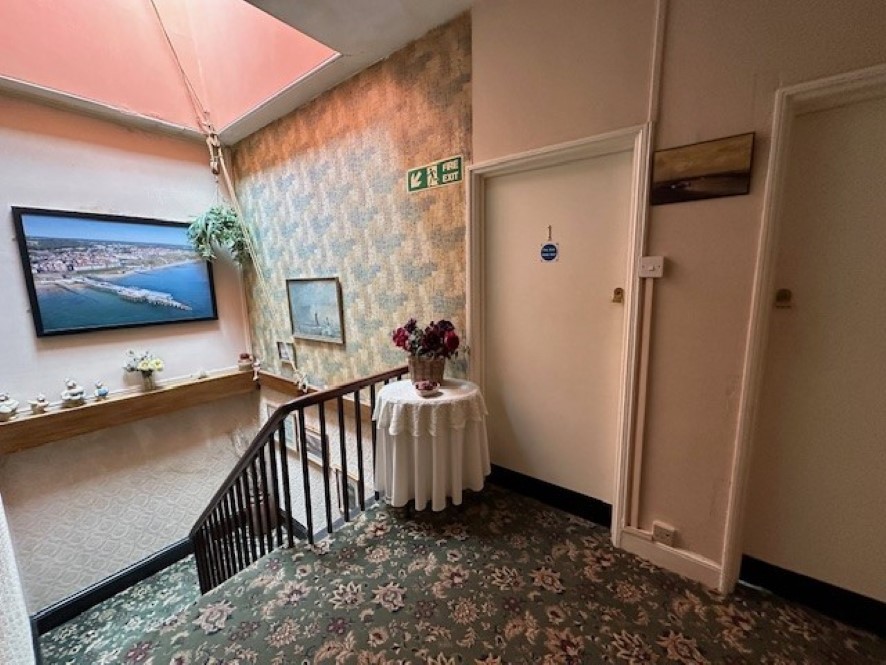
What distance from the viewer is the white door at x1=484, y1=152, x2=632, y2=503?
173cm

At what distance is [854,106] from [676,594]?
197cm

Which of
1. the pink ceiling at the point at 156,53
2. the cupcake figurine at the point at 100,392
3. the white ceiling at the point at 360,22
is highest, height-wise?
the pink ceiling at the point at 156,53

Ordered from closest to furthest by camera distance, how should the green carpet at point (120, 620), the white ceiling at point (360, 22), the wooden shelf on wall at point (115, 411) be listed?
the white ceiling at point (360, 22) → the green carpet at point (120, 620) → the wooden shelf on wall at point (115, 411)

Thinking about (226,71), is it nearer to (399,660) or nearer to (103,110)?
(103,110)

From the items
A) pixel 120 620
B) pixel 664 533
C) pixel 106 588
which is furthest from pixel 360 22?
pixel 106 588

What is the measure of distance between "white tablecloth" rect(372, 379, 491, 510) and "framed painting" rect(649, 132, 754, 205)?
4.28 feet

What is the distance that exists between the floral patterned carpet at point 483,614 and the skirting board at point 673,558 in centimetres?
4

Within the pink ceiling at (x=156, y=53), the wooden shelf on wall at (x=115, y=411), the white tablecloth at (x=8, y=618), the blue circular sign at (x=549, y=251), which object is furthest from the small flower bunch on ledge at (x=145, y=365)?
the blue circular sign at (x=549, y=251)

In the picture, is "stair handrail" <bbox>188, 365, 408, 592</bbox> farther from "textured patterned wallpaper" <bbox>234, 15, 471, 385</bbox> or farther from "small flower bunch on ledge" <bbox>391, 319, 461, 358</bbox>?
"textured patterned wallpaper" <bbox>234, 15, 471, 385</bbox>

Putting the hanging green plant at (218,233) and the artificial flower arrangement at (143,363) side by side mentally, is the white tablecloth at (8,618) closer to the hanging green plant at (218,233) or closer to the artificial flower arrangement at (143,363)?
the artificial flower arrangement at (143,363)

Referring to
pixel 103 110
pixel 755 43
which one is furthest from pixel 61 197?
pixel 755 43

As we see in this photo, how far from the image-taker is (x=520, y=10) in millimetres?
1711

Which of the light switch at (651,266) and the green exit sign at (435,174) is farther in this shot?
the green exit sign at (435,174)

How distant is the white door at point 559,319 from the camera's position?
1726 millimetres
